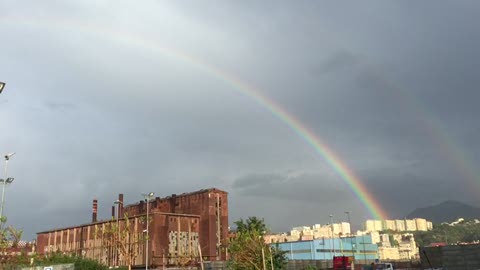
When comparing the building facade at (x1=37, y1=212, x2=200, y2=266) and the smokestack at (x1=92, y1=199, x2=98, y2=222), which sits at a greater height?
the smokestack at (x1=92, y1=199, x2=98, y2=222)

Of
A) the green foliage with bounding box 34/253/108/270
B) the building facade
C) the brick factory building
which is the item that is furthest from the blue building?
the green foliage with bounding box 34/253/108/270

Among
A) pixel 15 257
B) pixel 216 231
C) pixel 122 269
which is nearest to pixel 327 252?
pixel 216 231

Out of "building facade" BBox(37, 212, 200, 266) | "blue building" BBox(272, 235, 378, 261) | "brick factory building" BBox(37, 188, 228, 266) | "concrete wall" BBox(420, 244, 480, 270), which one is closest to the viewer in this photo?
Result: "concrete wall" BBox(420, 244, 480, 270)

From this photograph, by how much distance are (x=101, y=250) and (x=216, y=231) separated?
2485cm

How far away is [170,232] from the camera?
87.0 metres

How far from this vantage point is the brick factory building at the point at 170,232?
276 feet

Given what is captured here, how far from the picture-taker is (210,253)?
9188 centimetres

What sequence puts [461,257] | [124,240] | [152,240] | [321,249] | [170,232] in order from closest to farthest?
[124,240] → [461,257] → [152,240] → [170,232] → [321,249]

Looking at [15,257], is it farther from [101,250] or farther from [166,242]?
[101,250]

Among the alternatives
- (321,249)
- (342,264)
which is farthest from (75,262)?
(321,249)

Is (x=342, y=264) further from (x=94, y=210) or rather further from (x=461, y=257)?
(x=94, y=210)

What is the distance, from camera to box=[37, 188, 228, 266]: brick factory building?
84188mm

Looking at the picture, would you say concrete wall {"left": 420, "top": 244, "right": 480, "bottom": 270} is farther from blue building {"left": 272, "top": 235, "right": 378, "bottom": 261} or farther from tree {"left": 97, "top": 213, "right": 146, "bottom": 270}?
blue building {"left": 272, "top": 235, "right": 378, "bottom": 261}

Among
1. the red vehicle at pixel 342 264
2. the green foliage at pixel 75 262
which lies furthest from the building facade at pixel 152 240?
the red vehicle at pixel 342 264
